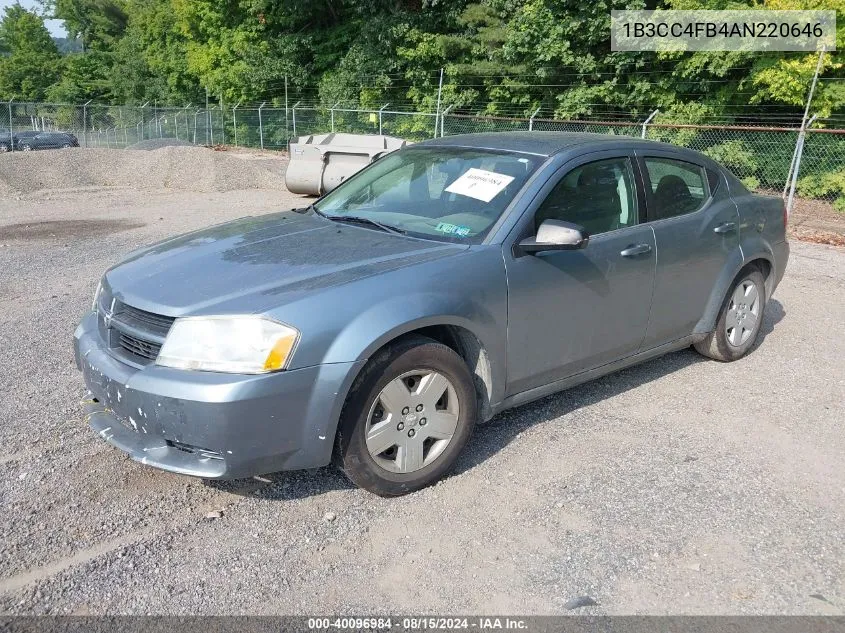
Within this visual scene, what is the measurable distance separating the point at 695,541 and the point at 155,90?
5432 cm

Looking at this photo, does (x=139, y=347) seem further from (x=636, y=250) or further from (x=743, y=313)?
(x=743, y=313)

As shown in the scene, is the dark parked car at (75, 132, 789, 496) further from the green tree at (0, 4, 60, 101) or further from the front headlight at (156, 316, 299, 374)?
the green tree at (0, 4, 60, 101)

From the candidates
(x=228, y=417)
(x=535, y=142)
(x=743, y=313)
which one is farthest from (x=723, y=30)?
(x=228, y=417)

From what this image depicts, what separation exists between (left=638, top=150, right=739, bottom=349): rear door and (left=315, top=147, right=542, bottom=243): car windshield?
1.01 meters

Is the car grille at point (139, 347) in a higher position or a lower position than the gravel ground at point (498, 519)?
higher

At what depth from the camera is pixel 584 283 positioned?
13.4 feet

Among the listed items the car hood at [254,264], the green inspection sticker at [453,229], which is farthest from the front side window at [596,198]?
the car hood at [254,264]

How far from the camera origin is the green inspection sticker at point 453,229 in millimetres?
3852

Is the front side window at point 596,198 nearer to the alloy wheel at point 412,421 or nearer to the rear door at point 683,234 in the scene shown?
the rear door at point 683,234

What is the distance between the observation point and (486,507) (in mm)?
3457

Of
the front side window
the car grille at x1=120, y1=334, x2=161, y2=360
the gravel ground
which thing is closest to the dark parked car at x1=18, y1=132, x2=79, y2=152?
the gravel ground

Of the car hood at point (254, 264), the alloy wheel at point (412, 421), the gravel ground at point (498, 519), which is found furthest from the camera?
the alloy wheel at point (412, 421)

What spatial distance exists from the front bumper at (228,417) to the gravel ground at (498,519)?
36 cm

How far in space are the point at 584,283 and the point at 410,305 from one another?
121 centimetres
